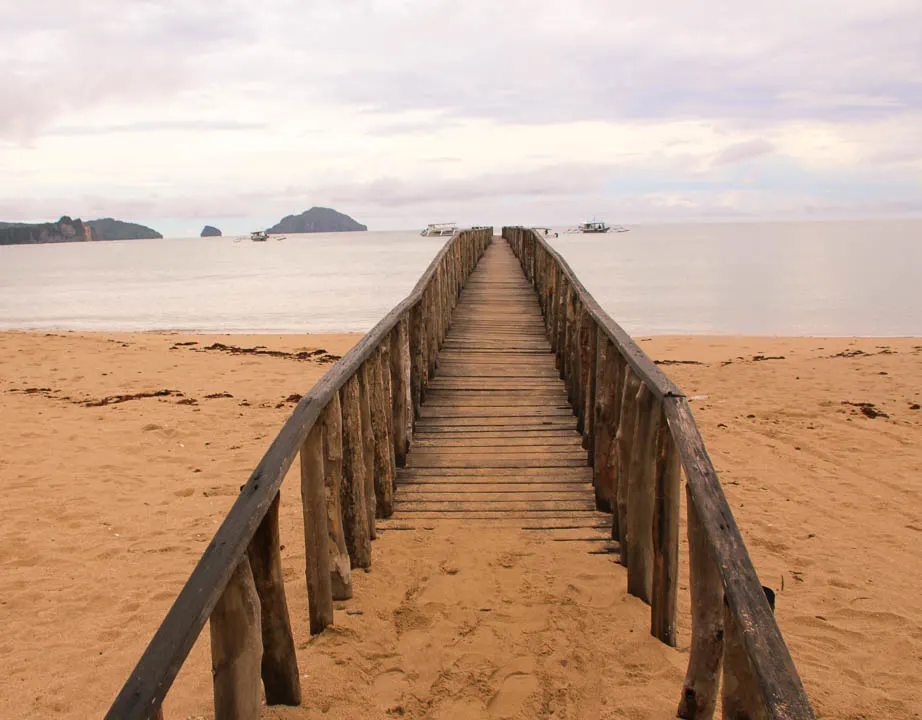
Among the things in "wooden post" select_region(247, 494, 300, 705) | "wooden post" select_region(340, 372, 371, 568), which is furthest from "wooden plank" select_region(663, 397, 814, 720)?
"wooden post" select_region(340, 372, 371, 568)

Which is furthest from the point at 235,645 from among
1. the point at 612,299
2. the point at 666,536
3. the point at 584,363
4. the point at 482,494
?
the point at 612,299

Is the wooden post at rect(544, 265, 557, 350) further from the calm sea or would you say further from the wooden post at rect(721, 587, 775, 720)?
the calm sea

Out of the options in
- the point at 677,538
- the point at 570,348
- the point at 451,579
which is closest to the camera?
the point at 677,538

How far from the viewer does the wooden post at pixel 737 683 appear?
207cm

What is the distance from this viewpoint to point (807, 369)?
42.0ft

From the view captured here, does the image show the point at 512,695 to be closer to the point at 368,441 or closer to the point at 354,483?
the point at 354,483

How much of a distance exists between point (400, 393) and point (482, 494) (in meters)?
1.03

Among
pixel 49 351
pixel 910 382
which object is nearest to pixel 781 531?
pixel 910 382

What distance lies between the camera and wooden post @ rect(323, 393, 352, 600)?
3.38 meters

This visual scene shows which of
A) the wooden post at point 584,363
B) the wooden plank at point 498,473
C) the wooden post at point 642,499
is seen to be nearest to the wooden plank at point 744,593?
the wooden post at point 642,499

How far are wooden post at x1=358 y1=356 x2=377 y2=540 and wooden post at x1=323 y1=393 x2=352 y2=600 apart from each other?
0.54m

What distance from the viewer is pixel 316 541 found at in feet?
10.7

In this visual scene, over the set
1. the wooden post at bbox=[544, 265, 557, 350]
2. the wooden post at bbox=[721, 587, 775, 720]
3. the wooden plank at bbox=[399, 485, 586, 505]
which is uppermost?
the wooden post at bbox=[544, 265, 557, 350]

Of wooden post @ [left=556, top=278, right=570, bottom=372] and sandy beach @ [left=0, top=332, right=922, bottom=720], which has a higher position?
wooden post @ [left=556, top=278, right=570, bottom=372]
